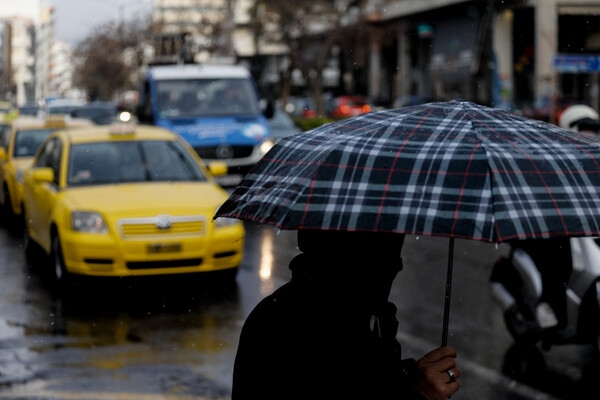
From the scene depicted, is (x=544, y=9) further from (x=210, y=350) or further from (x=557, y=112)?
(x=210, y=350)

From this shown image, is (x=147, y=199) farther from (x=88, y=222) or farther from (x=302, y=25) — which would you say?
(x=302, y=25)

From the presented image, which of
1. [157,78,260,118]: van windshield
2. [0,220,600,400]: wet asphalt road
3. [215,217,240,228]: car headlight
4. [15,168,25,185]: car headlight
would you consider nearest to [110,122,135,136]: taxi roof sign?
[0,220,600,400]: wet asphalt road

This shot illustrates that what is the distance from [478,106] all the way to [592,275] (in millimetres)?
3764

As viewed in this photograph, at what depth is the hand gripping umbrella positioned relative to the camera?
8.22 ft

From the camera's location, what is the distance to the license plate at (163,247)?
8.62 metres

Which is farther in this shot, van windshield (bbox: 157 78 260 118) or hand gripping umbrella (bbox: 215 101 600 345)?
van windshield (bbox: 157 78 260 118)

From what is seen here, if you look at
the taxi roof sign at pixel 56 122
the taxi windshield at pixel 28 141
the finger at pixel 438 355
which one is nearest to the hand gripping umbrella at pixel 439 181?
the finger at pixel 438 355

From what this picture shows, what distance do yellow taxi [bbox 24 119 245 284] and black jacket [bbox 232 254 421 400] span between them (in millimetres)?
6369

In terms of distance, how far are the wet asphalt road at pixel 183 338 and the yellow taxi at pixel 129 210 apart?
329 mm

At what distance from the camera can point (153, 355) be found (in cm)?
680

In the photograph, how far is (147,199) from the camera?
29.7ft

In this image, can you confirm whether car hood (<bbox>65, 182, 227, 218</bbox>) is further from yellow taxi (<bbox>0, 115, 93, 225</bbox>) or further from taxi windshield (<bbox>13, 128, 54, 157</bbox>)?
taxi windshield (<bbox>13, 128, 54, 157</bbox>)

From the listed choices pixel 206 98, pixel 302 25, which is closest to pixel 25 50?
pixel 302 25

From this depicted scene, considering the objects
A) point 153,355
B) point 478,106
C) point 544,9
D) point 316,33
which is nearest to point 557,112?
point 544,9
